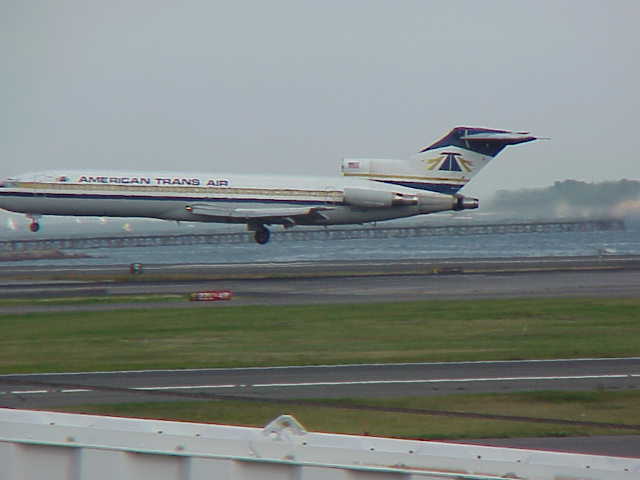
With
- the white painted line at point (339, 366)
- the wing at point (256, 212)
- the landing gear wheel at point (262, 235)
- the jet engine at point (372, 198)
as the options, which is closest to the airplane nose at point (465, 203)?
the jet engine at point (372, 198)

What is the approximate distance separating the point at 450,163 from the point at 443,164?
478 mm

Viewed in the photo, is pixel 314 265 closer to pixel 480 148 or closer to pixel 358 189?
pixel 358 189

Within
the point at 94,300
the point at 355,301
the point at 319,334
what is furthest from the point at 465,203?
the point at 319,334

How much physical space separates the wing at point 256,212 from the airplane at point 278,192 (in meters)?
0.06

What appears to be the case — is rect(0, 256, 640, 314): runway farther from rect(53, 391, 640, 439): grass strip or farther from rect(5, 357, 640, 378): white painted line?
rect(53, 391, 640, 439): grass strip

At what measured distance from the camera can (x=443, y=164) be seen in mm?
53094

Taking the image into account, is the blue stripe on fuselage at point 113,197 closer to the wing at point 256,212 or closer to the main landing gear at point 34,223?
the wing at point 256,212

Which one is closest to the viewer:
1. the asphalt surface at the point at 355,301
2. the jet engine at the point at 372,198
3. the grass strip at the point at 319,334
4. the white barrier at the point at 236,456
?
the white barrier at the point at 236,456

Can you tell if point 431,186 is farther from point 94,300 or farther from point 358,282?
point 94,300

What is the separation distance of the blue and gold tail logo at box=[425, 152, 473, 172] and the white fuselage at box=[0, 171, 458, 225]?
419cm

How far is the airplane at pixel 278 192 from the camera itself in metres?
49.5

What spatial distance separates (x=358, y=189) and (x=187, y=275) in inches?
471

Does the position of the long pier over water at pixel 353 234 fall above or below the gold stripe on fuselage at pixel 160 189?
below

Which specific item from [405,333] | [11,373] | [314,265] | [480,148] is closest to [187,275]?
[314,265]
